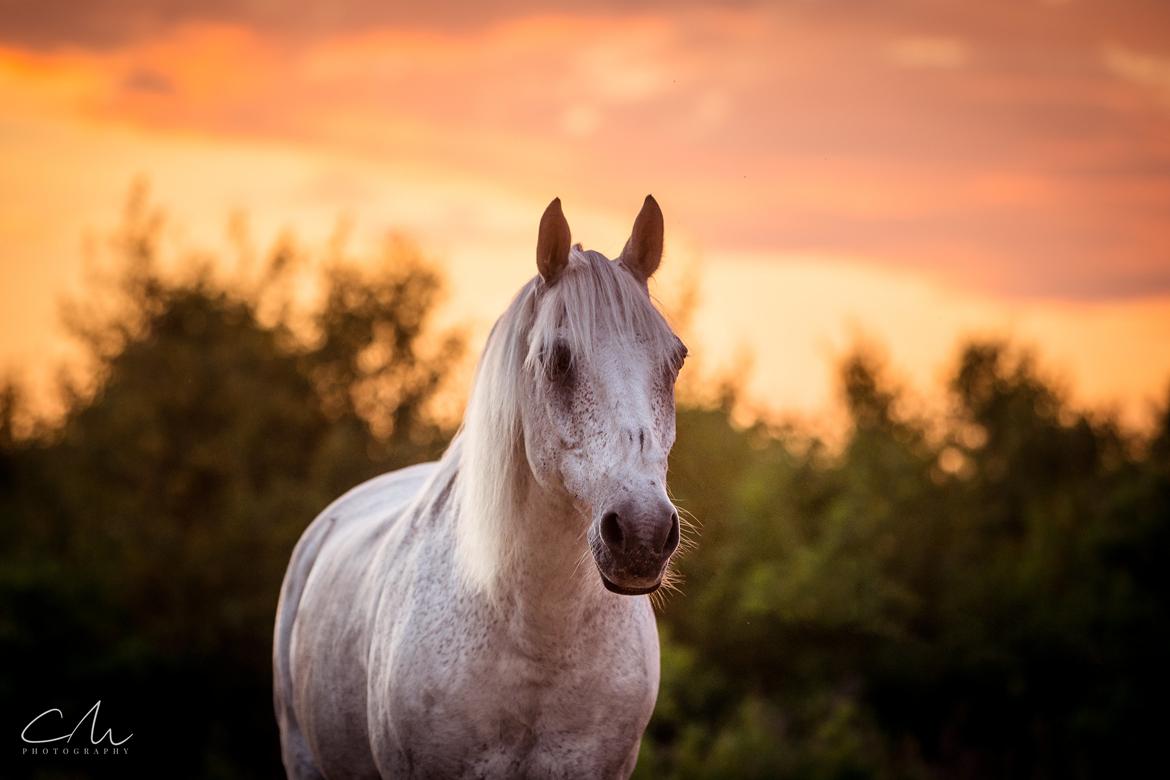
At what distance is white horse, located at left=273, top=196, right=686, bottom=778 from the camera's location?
3.20 metres

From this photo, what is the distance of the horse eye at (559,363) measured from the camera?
3.35 metres

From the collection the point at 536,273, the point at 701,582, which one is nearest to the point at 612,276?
the point at 536,273

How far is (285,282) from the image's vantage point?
27250 mm

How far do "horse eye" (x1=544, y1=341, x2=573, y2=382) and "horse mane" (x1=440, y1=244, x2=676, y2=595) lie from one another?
22 millimetres

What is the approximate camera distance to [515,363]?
141 inches

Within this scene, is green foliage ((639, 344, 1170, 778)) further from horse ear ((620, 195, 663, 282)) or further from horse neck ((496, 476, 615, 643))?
horse ear ((620, 195, 663, 282))

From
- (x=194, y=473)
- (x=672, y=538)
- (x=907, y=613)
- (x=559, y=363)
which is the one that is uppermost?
(x=559, y=363)

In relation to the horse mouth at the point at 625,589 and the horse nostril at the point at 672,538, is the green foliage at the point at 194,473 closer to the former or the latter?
the horse mouth at the point at 625,589

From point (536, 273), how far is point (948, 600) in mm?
23854

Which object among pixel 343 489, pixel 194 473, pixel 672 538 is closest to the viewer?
pixel 672 538

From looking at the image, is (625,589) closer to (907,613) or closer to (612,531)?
(612,531)

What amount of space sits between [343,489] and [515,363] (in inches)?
730

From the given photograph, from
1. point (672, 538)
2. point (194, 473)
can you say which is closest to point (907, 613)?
point (194, 473)

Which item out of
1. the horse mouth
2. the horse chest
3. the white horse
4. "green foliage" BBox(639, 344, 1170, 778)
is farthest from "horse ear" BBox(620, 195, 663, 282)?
"green foliage" BBox(639, 344, 1170, 778)
